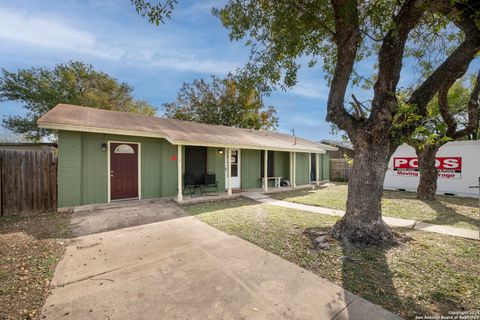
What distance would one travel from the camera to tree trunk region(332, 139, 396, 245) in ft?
14.1

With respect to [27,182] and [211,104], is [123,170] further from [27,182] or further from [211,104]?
[211,104]

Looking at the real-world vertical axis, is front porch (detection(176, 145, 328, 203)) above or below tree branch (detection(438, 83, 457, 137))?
below

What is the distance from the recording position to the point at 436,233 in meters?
4.94

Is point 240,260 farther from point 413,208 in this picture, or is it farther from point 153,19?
point 413,208

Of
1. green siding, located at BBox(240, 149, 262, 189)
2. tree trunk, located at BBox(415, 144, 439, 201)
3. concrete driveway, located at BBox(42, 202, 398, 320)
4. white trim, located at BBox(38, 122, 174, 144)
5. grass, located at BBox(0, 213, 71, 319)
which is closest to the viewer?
concrete driveway, located at BBox(42, 202, 398, 320)

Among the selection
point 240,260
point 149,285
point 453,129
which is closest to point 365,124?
point 240,260

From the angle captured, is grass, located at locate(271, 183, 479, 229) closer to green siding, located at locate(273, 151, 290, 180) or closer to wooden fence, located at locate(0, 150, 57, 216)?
green siding, located at locate(273, 151, 290, 180)

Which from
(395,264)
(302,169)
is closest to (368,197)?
(395,264)

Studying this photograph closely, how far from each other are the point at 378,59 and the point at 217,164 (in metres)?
7.30

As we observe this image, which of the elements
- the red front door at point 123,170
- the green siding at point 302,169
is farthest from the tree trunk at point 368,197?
the green siding at point 302,169

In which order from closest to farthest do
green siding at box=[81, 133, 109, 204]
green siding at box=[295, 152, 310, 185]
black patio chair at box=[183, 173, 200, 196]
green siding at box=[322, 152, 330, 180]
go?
1. green siding at box=[81, 133, 109, 204]
2. black patio chair at box=[183, 173, 200, 196]
3. green siding at box=[295, 152, 310, 185]
4. green siding at box=[322, 152, 330, 180]

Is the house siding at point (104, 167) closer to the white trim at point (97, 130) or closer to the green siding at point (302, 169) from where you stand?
the white trim at point (97, 130)

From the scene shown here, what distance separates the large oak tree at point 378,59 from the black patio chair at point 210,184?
5840 millimetres

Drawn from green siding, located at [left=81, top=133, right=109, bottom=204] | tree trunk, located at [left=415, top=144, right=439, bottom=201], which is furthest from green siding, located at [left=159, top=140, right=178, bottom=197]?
tree trunk, located at [left=415, top=144, right=439, bottom=201]
